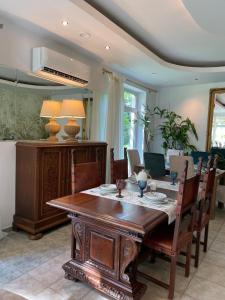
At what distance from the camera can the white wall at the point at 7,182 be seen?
9.52ft

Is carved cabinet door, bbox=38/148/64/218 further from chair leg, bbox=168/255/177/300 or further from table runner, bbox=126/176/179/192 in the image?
chair leg, bbox=168/255/177/300

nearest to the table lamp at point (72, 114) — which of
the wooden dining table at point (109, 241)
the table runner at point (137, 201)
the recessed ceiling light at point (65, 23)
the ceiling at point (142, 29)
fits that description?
the ceiling at point (142, 29)

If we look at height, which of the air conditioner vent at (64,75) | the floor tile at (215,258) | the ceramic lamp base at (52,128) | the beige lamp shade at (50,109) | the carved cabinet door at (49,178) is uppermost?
the air conditioner vent at (64,75)

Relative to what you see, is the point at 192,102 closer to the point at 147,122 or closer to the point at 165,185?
the point at 147,122

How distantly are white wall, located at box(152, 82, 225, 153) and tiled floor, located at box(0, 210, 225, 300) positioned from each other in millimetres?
3303

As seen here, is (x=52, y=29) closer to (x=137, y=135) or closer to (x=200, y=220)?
(x=200, y=220)

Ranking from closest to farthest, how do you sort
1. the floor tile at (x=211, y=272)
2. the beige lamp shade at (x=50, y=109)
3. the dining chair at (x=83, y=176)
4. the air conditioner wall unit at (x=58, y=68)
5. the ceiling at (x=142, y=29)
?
the floor tile at (x=211, y=272), the dining chair at (x=83, y=176), the ceiling at (x=142, y=29), the air conditioner wall unit at (x=58, y=68), the beige lamp shade at (x=50, y=109)

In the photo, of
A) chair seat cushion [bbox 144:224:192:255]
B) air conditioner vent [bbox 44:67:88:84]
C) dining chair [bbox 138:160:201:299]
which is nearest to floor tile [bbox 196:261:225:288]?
dining chair [bbox 138:160:201:299]

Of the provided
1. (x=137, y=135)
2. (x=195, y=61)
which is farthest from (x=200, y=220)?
(x=137, y=135)

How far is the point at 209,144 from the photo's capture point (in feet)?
18.3

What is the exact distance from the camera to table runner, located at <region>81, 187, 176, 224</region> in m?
1.92

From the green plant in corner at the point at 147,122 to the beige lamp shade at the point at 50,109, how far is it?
9.71ft

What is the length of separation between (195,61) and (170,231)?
143 inches

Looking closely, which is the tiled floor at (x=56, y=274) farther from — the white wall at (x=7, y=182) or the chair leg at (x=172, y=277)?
the white wall at (x=7, y=182)
